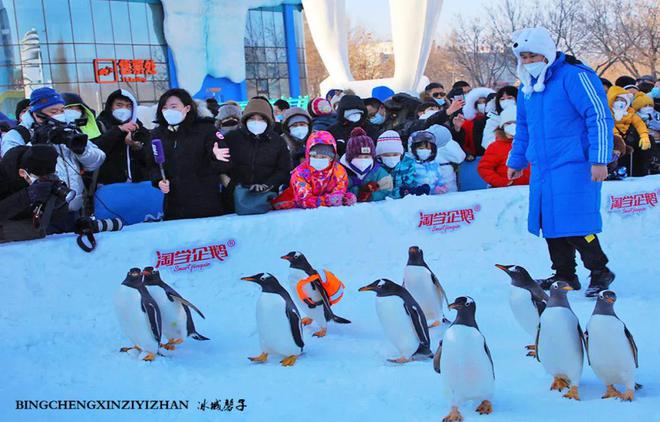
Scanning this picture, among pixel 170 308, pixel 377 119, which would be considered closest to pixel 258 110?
pixel 377 119

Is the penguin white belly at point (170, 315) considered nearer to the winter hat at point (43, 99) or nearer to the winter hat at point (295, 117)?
the winter hat at point (43, 99)

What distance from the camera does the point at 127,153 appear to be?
5785mm

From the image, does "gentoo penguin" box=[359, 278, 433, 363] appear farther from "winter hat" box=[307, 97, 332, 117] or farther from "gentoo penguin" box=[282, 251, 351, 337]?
"winter hat" box=[307, 97, 332, 117]

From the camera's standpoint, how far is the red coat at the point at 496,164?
261 inches

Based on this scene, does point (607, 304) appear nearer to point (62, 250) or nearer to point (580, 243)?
point (580, 243)

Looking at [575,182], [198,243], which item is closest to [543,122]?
[575,182]

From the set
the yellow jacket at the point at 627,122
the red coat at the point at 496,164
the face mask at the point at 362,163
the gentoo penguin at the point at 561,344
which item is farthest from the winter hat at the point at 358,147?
the yellow jacket at the point at 627,122

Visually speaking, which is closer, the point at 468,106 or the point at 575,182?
the point at 575,182

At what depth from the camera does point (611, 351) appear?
9.40 ft

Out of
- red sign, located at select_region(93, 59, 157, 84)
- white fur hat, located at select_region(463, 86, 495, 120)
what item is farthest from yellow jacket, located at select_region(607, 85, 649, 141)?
red sign, located at select_region(93, 59, 157, 84)

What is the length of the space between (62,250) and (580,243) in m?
3.71

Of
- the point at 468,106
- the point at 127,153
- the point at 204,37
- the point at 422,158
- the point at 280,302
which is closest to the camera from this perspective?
the point at 280,302

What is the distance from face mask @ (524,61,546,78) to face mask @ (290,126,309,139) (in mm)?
2551

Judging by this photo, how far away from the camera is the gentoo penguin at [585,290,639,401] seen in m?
2.86
